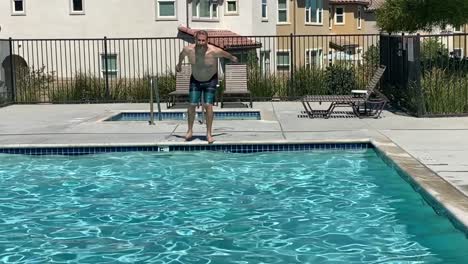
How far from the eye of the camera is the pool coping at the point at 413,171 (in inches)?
243

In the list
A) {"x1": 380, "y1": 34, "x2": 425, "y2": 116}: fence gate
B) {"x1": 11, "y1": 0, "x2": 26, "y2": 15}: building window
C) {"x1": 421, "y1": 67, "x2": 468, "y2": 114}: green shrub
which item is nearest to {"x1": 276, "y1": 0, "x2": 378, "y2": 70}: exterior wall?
{"x1": 11, "y1": 0, "x2": 26, "y2": 15}: building window

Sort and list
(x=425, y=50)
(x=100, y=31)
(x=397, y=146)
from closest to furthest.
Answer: (x=397, y=146) < (x=425, y=50) < (x=100, y=31)

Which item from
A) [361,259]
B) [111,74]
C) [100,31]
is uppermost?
[100,31]

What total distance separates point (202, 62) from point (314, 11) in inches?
1198

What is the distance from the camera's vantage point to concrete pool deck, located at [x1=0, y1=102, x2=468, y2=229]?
8664 millimetres

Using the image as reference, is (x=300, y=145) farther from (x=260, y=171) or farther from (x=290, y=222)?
(x=290, y=222)

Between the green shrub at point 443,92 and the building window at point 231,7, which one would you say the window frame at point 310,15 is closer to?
the building window at point 231,7

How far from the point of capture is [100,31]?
27.7 m

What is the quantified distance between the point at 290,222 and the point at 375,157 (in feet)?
11.4

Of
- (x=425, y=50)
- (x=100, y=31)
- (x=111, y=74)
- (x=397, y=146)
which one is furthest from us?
(x=100, y=31)

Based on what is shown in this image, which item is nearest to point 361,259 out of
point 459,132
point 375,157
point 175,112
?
point 375,157

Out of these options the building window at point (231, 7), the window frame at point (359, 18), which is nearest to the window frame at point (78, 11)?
the building window at point (231, 7)

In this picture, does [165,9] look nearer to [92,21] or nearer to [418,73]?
[92,21]

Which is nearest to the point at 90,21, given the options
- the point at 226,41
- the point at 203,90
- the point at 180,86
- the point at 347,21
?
the point at 226,41
